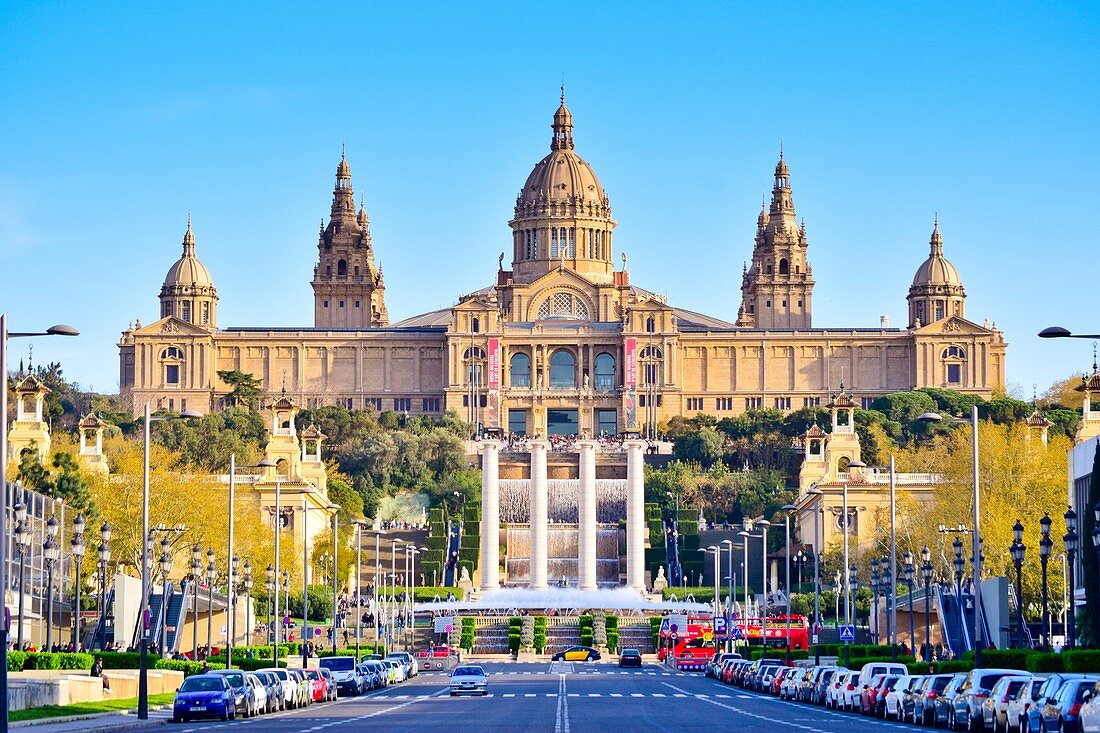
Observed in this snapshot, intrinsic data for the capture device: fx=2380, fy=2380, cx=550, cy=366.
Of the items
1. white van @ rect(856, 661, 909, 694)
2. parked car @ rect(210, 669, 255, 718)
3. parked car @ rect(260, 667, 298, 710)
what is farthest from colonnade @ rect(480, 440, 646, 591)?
parked car @ rect(210, 669, 255, 718)

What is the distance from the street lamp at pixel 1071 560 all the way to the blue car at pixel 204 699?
67.2ft

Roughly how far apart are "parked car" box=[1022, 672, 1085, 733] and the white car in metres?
11.7

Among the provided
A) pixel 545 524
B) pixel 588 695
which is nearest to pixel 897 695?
pixel 588 695

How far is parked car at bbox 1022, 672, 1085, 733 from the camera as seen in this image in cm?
3911

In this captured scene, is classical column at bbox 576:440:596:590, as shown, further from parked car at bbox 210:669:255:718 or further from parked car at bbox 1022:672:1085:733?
parked car at bbox 1022:672:1085:733

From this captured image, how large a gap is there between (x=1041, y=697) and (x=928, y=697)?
9.94 metres

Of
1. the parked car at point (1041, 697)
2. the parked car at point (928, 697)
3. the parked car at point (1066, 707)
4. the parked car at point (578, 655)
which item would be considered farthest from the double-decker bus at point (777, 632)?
the parked car at point (1066, 707)

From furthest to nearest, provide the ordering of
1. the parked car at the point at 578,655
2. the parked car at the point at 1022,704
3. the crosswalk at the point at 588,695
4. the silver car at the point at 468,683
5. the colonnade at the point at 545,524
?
1. the colonnade at the point at 545,524
2. the parked car at the point at 578,655
3. the silver car at the point at 468,683
4. the crosswalk at the point at 588,695
5. the parked car at the point at 1022,704

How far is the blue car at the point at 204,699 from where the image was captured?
52.5 m

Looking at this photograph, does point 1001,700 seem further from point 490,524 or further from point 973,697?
point 490,524

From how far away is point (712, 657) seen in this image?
4171 inches

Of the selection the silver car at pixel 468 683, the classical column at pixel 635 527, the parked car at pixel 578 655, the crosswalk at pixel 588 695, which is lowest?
the parked car at pixel 578 655

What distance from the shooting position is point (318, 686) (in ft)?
221

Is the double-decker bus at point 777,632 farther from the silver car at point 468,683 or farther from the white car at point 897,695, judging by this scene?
the white car at point 897,695
